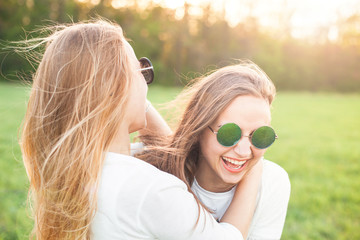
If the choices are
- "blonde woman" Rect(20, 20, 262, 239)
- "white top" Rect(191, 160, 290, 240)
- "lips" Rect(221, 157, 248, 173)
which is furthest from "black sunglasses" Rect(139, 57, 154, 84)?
"white top" Rect(191, 160, 290, 240)

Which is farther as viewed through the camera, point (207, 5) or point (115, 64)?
point (207, 5)

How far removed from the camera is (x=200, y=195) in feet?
7.42

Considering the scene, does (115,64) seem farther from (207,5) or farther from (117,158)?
(207,5)

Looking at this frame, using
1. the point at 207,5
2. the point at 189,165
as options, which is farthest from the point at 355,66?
the point at 189,165

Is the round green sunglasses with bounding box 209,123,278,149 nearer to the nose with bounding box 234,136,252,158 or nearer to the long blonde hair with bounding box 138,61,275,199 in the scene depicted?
the nose with bounding box 234,136,252,158

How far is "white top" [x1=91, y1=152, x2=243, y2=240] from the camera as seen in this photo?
1576mm

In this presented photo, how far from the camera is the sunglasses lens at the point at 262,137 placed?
1.93 meters

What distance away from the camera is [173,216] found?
1.60 meters

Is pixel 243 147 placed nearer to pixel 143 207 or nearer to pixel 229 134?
pixel 229 134

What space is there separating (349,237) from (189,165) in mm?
2306

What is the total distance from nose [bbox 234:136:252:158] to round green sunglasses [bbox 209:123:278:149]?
1.4 inches

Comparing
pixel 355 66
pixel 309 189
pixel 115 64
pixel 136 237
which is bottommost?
pixel 355 66

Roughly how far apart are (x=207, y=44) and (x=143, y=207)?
97.3 feet

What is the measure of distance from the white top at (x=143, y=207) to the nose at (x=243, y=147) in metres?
0.45
